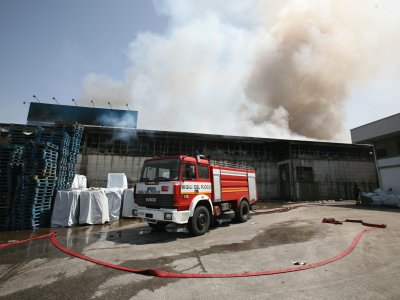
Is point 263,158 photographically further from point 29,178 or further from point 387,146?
point 29,178

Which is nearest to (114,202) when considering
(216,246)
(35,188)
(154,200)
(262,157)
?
(35,188)

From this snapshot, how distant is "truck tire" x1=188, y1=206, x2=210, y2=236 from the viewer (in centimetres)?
786

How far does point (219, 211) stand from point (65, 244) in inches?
212

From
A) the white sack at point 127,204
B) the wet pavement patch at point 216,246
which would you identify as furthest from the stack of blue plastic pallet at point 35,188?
the wet pavement patch at point 216,246

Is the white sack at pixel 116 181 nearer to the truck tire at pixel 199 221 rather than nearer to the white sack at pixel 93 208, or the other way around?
the white sack at pixel 93 208

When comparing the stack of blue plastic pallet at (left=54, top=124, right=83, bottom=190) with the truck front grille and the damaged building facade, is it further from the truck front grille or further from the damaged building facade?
the damaged building facade

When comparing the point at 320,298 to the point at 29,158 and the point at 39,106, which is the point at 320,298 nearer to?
the point at 29,158

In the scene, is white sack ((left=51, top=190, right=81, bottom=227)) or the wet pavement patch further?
white sack ((left=51, top=190, right=81, bottom=227))

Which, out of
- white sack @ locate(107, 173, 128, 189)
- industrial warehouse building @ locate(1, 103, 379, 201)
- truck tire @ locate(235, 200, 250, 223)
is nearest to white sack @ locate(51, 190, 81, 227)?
white sack @ locate(107, 173, 128, 189)

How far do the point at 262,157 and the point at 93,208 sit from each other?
1845cm

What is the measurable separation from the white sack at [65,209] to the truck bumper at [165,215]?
14.3ft

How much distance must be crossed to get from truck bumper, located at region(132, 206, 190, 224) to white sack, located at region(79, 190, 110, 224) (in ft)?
13.0

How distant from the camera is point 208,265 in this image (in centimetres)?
503

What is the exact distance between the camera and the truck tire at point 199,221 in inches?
310
